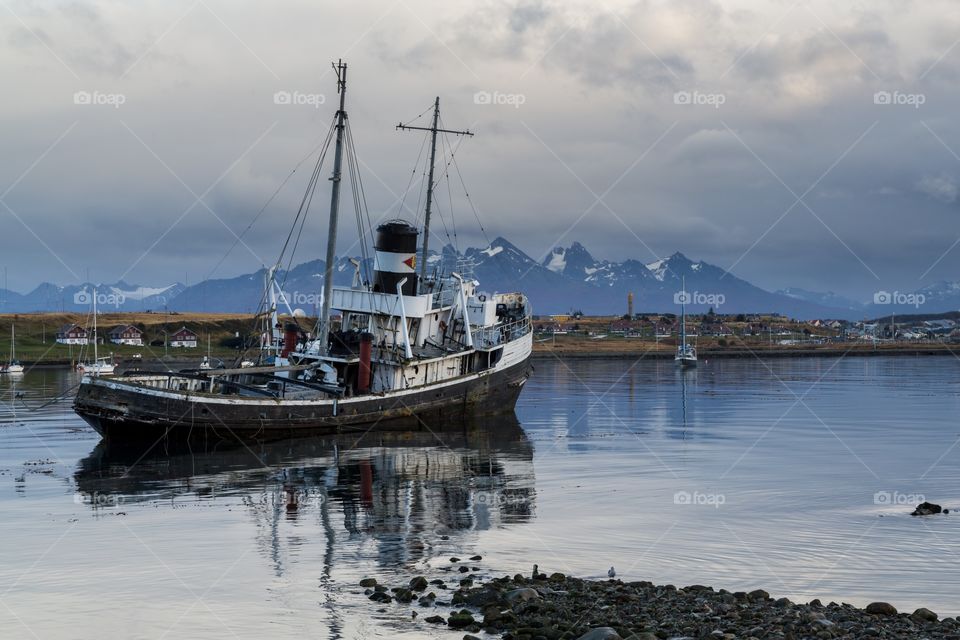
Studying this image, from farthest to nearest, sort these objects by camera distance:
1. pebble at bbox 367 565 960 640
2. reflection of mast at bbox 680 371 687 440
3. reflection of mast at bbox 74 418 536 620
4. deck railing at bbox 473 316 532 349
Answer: deck railing at bbox 473 316 532 349 → reflection of mast at bbox 680 371 687 440 → reflection of mast at bbox 74 418 536 620 → pebble at bbox 367 565 960 640

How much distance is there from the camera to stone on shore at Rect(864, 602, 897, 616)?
18969mm

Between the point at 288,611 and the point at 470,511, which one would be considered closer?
the point at 288,611

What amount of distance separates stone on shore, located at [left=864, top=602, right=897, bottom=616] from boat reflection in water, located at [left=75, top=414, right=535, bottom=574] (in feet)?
32.6

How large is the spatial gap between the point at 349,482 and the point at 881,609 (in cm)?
2161

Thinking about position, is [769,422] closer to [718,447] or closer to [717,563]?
[718,447]

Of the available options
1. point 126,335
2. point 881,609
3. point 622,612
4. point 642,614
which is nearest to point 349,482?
point 622,612

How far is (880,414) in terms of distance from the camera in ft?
214

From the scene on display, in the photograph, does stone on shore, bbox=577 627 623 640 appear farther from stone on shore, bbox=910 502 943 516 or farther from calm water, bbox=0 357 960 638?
stone on shore, bbox=910 502 943 516

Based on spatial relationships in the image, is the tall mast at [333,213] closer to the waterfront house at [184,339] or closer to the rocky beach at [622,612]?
the rocky beach at [622,612]

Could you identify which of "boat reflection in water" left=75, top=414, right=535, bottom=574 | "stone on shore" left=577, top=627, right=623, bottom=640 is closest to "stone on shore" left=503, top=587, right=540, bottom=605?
"stone on shore" left=577, top=627, right=623, bottom=640

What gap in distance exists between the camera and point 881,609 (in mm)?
19078

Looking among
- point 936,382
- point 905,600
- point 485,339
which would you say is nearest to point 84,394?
point 485,339

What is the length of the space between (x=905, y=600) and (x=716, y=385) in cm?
7871

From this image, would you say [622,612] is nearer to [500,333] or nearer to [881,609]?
[881,609]
